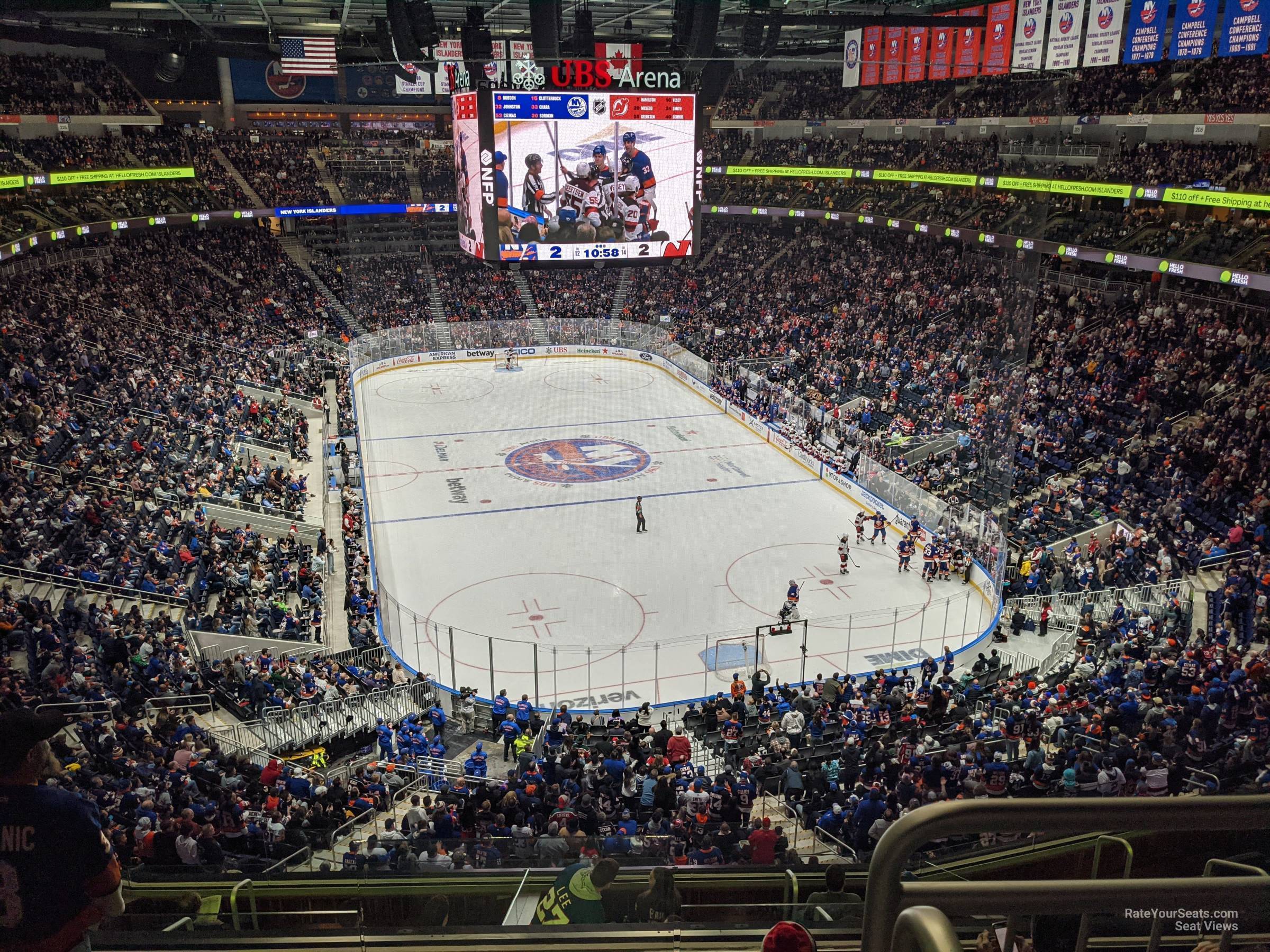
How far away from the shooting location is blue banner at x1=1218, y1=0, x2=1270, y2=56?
2467 centimetres

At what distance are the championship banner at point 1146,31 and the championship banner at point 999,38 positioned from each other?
526 cm

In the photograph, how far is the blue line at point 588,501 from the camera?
1088 inches

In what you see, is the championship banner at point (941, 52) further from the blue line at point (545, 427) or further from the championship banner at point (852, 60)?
the blue line at point (545, 427)

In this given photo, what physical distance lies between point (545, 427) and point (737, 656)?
715 inches

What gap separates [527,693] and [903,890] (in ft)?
57.8

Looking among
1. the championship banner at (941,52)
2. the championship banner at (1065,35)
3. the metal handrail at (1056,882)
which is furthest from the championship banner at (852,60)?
the metal handrail at (1056,882)

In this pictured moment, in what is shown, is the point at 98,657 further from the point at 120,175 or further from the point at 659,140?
the point at 120,175

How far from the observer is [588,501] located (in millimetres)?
28891

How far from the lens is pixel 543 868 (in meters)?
6.25

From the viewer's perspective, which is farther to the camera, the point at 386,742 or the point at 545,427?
the point at 545,427

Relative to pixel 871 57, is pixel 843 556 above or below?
below

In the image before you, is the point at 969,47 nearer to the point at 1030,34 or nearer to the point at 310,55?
the point at 1030,34

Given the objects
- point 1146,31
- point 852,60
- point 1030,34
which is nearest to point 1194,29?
point 1146,31

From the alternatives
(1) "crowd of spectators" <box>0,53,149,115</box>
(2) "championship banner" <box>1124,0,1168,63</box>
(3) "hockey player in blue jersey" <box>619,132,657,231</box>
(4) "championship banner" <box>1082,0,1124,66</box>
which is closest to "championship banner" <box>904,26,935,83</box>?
(4) "championship banner" <box>1082,0,1124,66</box>
